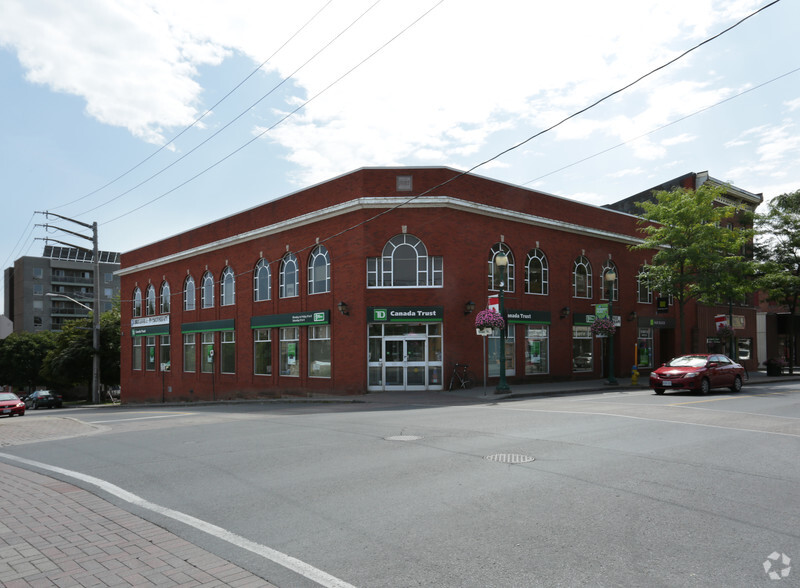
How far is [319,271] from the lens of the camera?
27.1 m

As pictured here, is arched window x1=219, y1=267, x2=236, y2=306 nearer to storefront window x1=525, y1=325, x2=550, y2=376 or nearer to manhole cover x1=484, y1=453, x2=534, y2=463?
storefront window x1=525, y1=325, x2=550, y2=376

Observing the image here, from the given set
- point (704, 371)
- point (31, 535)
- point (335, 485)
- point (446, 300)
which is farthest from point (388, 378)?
point (31, 535)

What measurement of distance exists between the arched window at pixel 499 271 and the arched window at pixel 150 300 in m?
26.1

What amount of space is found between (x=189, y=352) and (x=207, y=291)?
4.54 metres

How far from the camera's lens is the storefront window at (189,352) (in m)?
36.7

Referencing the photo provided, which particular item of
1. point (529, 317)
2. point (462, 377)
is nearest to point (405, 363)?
point (462, 377)

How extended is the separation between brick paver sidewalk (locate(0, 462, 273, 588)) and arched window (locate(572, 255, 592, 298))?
26907mm

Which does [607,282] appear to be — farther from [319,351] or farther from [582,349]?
[319,351]

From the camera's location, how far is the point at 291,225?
28344mm

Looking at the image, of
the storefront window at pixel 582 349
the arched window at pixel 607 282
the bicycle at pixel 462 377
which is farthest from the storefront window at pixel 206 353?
the arched window at pixel 607 282

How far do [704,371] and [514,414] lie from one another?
948 cm

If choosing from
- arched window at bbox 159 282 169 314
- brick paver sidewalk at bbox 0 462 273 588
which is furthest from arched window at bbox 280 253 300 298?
brick paver sidewalk at bbox 0 462 273 588

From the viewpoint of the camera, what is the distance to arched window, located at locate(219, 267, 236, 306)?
33.1 m

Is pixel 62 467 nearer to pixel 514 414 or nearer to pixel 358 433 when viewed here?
pixel 358 433
